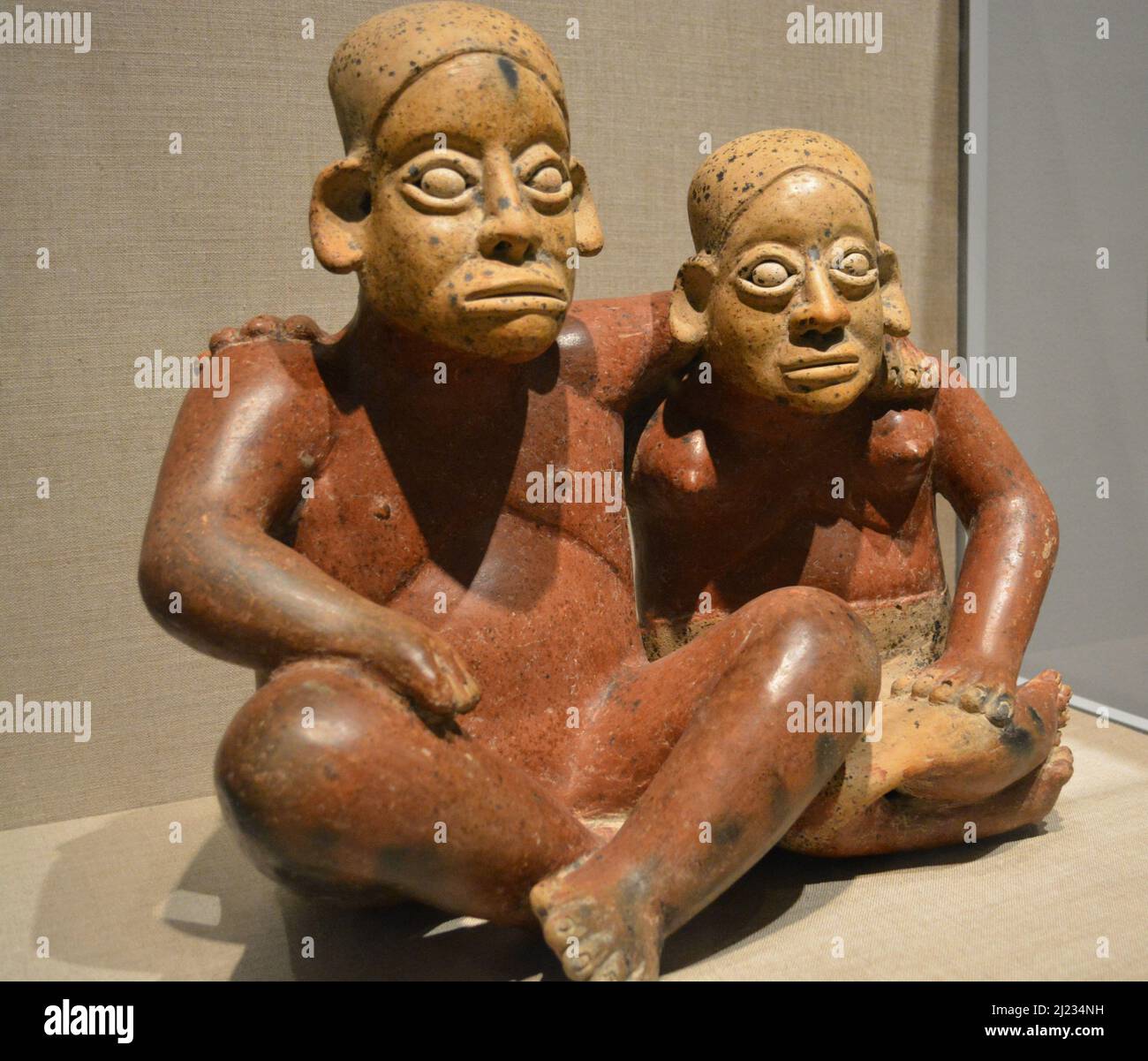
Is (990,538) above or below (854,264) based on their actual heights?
below

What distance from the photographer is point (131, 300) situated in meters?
1.92

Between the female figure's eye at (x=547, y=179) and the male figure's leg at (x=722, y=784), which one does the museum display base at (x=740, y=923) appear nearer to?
the male figure's leg at (x=722, y=784)

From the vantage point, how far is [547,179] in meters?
1.38

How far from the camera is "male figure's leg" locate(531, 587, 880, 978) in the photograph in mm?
1274

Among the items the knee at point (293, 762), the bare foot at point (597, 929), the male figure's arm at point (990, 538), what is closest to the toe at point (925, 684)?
the male figure's arm at point (990, 538)

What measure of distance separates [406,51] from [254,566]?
0.54 m

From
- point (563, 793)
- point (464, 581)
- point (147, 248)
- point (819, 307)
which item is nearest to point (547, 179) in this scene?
point (819, 307)

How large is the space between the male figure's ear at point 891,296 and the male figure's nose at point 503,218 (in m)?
0.49

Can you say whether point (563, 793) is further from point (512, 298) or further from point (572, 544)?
point (512, 298)

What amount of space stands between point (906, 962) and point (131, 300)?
1.38 meters

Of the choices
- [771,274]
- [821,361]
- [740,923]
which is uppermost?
[771,274]

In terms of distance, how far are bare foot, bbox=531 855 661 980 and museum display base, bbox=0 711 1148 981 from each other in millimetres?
127

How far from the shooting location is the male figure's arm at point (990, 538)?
1631 mm

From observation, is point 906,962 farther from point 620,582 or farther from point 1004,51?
point 1004,51
